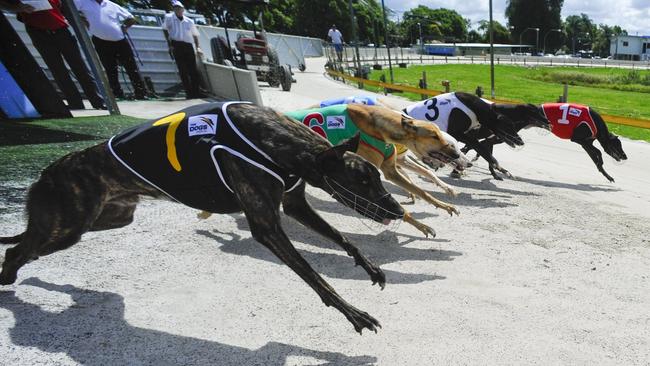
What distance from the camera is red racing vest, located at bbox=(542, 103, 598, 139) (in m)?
9.41

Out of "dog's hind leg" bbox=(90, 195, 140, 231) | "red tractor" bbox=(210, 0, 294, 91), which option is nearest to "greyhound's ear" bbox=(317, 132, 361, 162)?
"dog's hind leg" bbox=(90, 195, 140, 231)

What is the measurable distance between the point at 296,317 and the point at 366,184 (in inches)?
44.0

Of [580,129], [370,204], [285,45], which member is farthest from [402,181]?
[285,45]

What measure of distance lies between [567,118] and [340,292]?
7.12 m

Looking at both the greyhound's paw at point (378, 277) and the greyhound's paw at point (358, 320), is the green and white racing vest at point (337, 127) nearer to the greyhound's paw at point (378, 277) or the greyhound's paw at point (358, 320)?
the greyhound's paw at point (378, 277)

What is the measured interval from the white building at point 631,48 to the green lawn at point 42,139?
4229 inches

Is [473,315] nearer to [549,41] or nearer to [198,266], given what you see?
[198,266]

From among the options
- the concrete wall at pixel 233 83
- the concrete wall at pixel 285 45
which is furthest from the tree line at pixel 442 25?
the concrete wall at pixel 233 83

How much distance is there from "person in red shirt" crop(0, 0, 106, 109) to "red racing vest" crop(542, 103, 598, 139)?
915cm

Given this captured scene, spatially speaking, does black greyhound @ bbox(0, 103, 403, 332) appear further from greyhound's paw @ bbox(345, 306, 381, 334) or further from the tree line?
the tree line

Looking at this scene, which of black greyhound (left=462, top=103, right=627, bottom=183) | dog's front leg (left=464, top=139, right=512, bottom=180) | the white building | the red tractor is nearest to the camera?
dog's front leg (left=464, top=139, right=512, bottom=180)

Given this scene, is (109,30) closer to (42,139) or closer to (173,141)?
(42,139)

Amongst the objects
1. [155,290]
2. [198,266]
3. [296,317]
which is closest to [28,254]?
[155,290]

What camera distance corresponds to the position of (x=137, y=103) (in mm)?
12328
